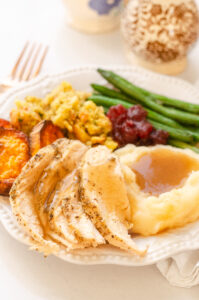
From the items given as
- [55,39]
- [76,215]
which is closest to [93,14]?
[55,39]

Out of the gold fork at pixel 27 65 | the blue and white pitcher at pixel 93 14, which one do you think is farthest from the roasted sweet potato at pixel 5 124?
the blue and white pitcher at pixel 93 14

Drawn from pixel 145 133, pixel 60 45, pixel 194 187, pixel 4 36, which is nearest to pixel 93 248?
pixel 194 187

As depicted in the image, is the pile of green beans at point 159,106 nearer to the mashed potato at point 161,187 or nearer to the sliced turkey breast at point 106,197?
the mashed potato at point 161,187

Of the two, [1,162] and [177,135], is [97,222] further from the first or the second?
[177,135]

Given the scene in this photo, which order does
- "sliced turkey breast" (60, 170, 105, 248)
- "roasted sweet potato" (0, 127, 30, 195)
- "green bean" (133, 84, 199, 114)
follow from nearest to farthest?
"sliced turkey breast" (60, 170, 105, 248) < "roasted sweet potato" (0, 127, 30, 195) < "green bean" (133, 84, 199, 114)

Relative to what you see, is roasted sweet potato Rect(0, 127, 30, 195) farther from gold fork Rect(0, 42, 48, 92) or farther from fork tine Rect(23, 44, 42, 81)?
fork tine Rect(23, 44, 42, 81)

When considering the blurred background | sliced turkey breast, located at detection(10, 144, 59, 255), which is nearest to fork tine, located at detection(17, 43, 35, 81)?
the blurred background
